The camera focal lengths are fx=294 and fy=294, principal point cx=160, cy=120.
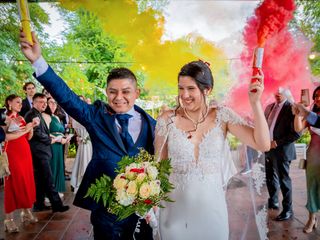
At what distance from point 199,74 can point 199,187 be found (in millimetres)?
857

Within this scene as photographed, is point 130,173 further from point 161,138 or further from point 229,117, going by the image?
point 229,117

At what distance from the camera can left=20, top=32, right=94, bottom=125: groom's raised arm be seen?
1986 millimetres

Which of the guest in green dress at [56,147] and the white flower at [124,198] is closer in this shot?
the white flower at [124,198]

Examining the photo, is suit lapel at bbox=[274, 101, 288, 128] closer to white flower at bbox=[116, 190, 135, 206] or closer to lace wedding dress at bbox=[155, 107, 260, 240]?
lace wedding dress at bbox=[155, 107, 260, 240]

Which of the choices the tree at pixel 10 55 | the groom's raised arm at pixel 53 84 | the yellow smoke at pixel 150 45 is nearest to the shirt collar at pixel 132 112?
the groom's raised arm at pixel 53 84

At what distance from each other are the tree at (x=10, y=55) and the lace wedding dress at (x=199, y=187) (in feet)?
33.7

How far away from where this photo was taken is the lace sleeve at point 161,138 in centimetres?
237

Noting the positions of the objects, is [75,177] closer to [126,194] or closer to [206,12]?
[126,194]

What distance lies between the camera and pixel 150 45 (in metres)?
7.59

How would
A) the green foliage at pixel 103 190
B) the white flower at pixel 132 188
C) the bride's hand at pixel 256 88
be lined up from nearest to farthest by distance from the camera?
the bride's hand at pixel 256 88 < the white flower at pixel 132 188 < the green foliage at pixel 103 190

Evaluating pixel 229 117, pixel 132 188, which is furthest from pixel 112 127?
pixel 229 117

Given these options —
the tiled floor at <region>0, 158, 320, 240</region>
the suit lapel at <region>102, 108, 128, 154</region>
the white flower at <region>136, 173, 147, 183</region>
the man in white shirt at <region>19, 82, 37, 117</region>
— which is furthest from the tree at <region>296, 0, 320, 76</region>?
the white flower at <region>136, 173, 147, 183</region>

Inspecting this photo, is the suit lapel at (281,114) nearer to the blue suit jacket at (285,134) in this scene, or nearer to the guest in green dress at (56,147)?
the blue suit jacket at (285,134)

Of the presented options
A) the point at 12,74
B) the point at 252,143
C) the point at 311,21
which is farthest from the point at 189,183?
the point at 12,74
